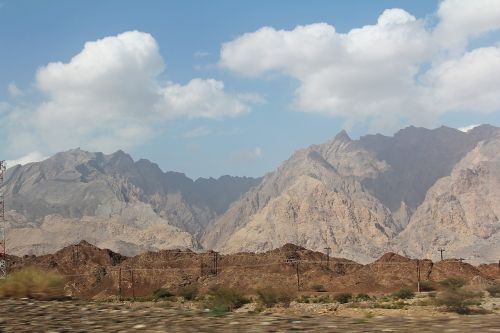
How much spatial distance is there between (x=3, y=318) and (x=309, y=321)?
6.01 m

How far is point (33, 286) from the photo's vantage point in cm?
1738

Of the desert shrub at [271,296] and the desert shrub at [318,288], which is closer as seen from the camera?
the desert shrub at [271,296]

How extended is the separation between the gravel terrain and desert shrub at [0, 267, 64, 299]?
5673 millimetres

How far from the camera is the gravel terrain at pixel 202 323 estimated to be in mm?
8383

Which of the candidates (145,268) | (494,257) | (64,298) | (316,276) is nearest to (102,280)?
(145,268)

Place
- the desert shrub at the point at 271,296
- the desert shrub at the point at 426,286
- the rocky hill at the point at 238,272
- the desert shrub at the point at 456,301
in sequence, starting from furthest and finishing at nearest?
the rocky hill at the point at 238,272 < the desert shrub at the point at 426,286 < the desert shrub at the point at 271,296 < the desert shrub at the point at 456,301

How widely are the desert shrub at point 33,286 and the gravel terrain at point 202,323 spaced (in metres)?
5.67

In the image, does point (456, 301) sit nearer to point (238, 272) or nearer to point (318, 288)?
point (318, 288)

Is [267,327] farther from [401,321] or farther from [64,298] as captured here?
[64,298]

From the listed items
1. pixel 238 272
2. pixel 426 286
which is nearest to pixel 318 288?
pixel 426 286

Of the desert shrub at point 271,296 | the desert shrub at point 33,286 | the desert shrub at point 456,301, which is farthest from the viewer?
the desert shrub at point 271,296

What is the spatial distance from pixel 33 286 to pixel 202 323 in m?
10.0

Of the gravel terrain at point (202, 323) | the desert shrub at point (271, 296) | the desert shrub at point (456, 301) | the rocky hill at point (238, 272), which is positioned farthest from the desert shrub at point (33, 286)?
the rocky hill at point (238, 272)

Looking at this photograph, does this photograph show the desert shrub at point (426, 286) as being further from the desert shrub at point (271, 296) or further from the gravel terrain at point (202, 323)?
the gravel terrain at point (202, 323)
